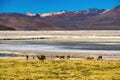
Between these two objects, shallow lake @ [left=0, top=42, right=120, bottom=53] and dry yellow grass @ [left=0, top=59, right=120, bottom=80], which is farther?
shallow lake @ [left=0, top=42, right=120, bottom=53]

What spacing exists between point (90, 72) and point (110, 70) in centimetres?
141

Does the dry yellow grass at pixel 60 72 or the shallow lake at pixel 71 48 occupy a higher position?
the shallow lake at pixel 71 48

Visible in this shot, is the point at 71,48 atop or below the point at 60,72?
atop

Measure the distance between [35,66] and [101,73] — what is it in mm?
4665

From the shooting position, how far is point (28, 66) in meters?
21.1

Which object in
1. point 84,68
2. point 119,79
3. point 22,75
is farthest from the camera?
point 84,68

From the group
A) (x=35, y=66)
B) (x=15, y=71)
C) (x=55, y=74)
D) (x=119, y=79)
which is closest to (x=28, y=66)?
(x=35, y=66)

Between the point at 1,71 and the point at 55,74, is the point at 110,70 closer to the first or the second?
the point at 55,74

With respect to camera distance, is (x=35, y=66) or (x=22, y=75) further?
(x=35, y=66)

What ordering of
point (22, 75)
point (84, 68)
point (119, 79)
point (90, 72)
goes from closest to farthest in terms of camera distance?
point (119, 79), point (22, 75), point (90, 72), point (84, 68)

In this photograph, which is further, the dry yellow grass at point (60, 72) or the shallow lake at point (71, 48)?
the shallow lake at point (71, 48)

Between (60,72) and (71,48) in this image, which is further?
(71,48)

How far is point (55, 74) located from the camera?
17.7m

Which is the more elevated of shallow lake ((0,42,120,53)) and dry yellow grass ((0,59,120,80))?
shallow lake ((0,42,120,53))
